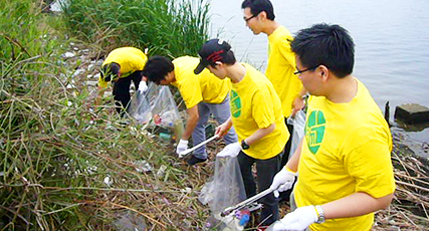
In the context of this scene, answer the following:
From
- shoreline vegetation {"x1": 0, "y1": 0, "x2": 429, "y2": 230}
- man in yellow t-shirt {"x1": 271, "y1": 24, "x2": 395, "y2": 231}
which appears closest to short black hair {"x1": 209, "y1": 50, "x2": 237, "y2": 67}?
shoreline vegetation {"x1": 0, "y1": 0, "x2": 429, "y2": 230}

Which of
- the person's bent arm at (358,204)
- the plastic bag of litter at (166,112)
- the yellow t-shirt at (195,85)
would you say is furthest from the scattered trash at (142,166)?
the plastic bag of litter at (166,112)

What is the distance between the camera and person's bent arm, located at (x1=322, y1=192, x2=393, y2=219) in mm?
1308

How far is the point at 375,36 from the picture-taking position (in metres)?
8.27

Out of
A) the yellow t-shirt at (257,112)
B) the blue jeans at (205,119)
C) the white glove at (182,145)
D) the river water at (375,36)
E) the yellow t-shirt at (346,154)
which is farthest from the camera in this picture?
the river water at (375,36)

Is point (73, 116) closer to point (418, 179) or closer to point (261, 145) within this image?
point (261, 145)

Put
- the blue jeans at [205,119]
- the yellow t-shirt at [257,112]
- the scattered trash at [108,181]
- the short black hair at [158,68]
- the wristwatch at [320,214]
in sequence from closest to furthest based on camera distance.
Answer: the wristwatch at [320,214], the scattered trash at [108,181], the yellow t-shirt at [257,112], the short black hair at [158,68], the blue jeans at [205,119]

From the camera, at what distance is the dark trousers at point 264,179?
2.50 meters

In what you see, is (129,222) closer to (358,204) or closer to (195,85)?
(358,204)

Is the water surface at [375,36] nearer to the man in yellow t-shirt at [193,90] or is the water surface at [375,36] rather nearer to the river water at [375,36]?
the river water at [375,36]

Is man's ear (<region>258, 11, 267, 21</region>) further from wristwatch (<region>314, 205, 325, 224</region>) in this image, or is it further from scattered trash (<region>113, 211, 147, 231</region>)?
wristwatch (<region>314, 205, 325, 224</region>)

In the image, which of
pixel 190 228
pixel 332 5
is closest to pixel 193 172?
pixel 190 228

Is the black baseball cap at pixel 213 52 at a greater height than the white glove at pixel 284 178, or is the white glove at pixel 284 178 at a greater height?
the black baseball cap at pixel 213 52

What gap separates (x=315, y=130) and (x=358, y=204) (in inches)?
11.9

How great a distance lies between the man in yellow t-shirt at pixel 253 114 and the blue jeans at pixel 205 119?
0.82 metres
